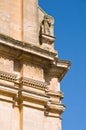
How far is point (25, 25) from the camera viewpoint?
13.5 meters

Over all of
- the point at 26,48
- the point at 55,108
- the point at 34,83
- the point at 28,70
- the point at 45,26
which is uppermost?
the point at 45,26

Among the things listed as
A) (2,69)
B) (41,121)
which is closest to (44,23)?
(2,69)

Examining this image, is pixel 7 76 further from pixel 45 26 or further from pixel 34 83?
pixel 45 26

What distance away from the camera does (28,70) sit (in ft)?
41.9

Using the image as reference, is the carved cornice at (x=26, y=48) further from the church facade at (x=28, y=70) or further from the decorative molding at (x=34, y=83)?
the decorative molding at (x=34, y=83)

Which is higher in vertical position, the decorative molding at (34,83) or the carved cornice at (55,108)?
the decorative molding at (34,83)

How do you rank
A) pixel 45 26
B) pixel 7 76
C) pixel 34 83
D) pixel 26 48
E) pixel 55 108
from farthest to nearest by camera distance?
pixel 45 26
pixel 55 108
pixel 26 48
pixel 34 83
pixel 7 76

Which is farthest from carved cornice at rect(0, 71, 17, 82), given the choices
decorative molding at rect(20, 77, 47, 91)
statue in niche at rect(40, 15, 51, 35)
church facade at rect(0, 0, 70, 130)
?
statue in niche at rect(40, 15, 51, 35)

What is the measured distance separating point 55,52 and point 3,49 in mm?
1649

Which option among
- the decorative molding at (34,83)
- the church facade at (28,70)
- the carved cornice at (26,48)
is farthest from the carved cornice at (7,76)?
the carved cornice at (26,48)

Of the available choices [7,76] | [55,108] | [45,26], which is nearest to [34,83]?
[7,76]

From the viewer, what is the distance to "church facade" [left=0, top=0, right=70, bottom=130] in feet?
39.5

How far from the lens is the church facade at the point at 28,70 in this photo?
12.0m

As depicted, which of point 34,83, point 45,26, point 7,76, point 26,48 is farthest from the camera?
point 45,26
